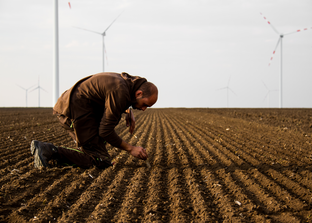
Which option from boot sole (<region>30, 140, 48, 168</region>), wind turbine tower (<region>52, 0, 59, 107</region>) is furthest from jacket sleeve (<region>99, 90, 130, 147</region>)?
wind turbine tower (<region>52, 0, 59, 107</region>)

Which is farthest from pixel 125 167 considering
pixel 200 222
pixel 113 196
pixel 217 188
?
pixel 200 222

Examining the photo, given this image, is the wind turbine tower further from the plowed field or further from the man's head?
the man's head

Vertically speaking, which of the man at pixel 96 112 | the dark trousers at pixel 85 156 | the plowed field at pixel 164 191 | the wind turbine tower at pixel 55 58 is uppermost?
the wind turbine tower at pixel 55 58

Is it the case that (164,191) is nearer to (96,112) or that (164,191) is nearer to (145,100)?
(145,100)

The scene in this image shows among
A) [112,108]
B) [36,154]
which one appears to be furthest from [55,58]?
[112,108]

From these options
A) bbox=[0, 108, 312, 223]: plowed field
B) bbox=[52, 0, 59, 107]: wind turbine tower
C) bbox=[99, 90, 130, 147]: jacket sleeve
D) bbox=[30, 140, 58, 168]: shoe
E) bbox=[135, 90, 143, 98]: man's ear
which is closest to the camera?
bbox=[0, 108, 312, 223]: plowed field

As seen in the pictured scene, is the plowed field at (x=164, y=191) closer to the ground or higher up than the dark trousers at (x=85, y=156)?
closer to the ground

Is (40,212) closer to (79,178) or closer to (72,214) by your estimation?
(72,214)

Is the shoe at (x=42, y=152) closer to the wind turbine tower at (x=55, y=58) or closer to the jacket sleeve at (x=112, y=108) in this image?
the jacket sleeve at (x=112, y=108)

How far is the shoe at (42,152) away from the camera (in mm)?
3881

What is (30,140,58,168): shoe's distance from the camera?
12.7ft

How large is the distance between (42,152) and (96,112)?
1.05m

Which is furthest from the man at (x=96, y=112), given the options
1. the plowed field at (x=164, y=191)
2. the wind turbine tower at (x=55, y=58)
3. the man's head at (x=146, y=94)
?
the wind turbine tower at (x=55, y=58)

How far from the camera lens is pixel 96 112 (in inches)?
147
